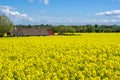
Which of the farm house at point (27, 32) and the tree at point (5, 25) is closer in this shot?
the tree at point (5, 25)

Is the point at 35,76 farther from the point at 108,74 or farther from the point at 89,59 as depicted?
the point at 89,59

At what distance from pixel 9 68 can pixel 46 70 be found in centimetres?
173

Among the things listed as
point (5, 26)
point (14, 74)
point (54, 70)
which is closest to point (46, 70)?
point (54, 70)

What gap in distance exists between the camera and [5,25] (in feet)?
261

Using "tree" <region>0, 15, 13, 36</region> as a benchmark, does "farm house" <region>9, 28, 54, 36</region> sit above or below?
below

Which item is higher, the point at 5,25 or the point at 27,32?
the point at 5,25

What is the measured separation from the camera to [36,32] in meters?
84.1

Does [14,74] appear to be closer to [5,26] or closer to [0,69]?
[0,69]

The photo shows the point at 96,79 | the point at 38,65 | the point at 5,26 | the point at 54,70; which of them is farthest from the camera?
the point at 5,26

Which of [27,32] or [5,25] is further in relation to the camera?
[27,32]

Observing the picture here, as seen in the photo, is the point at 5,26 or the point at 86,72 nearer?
the point at 86,72

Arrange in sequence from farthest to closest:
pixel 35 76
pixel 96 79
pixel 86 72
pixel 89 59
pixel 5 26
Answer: pixel 5 26, pixel 89 59, pixel 86 72, pixel 35 76, pixel 96 79

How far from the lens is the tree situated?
78.8 metres

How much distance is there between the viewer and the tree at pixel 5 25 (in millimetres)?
78831
